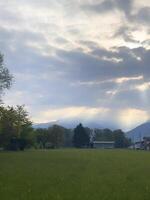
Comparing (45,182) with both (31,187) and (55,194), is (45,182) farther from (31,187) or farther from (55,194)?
(55,194)

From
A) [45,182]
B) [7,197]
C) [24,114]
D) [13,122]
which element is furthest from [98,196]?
[24,114]

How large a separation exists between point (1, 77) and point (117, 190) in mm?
61230

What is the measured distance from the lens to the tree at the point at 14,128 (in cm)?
11409

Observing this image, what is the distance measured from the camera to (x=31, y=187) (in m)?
26.6

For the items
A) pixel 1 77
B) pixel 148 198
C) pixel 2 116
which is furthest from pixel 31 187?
pixel 2 116

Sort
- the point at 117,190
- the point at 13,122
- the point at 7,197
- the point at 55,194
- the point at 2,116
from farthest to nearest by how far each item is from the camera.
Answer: the point at 13,122
the point at 2,116
the point at 117,190
the point at 55,194
the point at 7,197

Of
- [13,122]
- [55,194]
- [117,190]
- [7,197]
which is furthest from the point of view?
[13,122]

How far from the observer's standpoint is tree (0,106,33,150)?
11409 centimetres

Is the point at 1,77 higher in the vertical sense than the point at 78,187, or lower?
higher

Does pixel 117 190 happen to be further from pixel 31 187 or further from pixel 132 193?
pixel 31 187

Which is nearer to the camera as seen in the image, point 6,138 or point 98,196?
point 98,196

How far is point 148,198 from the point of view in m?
22.4

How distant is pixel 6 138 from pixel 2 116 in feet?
87.9

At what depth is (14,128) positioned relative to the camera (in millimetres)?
127500
